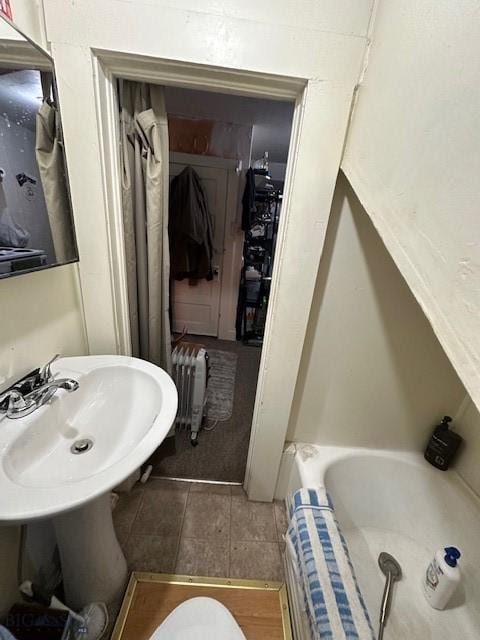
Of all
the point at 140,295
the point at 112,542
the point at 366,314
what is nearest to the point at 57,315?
the point at 140,295

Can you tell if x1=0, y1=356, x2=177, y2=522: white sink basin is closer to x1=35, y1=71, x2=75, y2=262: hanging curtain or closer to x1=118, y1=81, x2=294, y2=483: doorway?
x1=35, y1=71, x2=75, y2=262: hanging curtain

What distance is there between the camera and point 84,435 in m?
0.82

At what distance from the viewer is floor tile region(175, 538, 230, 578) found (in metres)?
1.08

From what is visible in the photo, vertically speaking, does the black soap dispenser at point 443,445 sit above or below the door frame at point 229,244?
below

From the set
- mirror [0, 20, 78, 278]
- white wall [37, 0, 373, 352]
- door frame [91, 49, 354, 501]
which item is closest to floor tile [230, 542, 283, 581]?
door frame [91, 49, 354, 501]

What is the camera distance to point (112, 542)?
36.7 inches

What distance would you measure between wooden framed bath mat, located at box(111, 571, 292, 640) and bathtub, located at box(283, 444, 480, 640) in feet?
1.18

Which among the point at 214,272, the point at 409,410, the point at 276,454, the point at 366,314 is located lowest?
the point at 276,454

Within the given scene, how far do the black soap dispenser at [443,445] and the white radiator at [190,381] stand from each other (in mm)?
1228

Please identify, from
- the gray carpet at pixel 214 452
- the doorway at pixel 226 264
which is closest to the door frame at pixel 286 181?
the gray carpet at pixel 214 452

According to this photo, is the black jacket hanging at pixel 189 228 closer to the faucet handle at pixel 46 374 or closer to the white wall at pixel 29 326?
the white wall at pixel 29 326

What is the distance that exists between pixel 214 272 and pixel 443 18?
241 centimetres

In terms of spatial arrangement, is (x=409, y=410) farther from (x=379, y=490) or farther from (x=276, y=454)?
(x=276, y=454)

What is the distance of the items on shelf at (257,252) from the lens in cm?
267
